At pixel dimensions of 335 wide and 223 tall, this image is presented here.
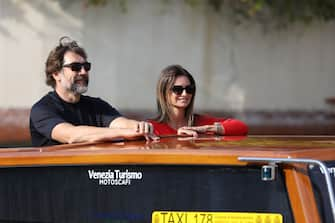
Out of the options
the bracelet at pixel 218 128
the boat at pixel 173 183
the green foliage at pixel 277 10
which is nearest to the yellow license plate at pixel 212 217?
the boat at pixel 173 183

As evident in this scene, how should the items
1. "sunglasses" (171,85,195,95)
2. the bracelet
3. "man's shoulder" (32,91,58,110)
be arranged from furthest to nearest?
1. "sunglasses" (171,85,195,95)
2. "man's shoulder" (32,91,58,110)
3. the bracelet

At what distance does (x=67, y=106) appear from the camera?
198 inches

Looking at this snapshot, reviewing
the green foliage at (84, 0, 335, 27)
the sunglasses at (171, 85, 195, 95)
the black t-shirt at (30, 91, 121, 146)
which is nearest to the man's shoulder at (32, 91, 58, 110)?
the black t-shirt at (30, 91, 121, 146)

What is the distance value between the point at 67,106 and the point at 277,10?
720 centimetres

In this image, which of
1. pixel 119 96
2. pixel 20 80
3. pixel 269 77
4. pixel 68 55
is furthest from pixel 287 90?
pixel 68 55

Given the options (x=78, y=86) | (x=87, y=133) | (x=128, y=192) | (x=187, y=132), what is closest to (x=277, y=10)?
(x=78, y=86)

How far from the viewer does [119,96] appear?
11.6m

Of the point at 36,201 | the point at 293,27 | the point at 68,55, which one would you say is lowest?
the point at 36,201

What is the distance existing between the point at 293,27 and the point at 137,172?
8769 millimetres

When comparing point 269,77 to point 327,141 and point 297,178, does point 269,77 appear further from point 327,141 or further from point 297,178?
point 297,178

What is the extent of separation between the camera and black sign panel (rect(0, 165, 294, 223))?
3.35m

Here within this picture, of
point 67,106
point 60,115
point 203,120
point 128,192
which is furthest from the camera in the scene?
point 203,120

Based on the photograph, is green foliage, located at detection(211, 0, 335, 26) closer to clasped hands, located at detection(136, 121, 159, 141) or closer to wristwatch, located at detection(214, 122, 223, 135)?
wristwatch, located at detection(214, 122, 223, 135)

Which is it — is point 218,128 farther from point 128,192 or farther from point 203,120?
point 128,192
